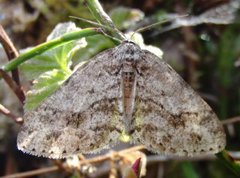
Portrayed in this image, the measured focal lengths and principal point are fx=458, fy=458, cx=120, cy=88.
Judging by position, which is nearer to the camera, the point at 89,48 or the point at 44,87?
the point at 44,87

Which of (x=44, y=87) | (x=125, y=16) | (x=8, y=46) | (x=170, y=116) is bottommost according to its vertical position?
(x=170, y=116)

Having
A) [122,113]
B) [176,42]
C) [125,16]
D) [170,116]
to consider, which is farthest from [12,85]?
[176,42]

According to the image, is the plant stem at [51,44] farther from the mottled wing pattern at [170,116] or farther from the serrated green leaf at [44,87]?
the mottled wing pattern at [170,116]

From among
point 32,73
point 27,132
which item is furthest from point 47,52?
point 27,132

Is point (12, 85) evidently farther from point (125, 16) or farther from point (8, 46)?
point (125, 16)

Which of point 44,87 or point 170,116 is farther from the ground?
point 44,87
